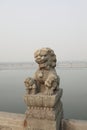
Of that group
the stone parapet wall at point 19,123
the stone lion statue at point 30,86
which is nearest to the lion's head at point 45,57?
the stone lion statue at point 30,86

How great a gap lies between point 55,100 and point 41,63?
66 centimetres

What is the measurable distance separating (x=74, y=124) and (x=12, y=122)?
1023mm

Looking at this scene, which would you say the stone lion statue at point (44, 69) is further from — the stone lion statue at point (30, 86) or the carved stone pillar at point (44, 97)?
the stone lion statue at point (30, 86)

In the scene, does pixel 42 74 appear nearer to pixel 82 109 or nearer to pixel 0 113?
pixel 0 113

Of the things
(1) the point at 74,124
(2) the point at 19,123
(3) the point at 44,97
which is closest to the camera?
(3) the point at 44,97

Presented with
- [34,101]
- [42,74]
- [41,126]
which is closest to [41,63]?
[42,74]

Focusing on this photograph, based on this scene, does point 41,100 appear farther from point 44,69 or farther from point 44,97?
point 44,69

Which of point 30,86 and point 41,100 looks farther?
point 30,86

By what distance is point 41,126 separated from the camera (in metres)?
2.88

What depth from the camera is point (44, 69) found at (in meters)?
3.15

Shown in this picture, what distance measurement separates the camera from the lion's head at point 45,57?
3.05m

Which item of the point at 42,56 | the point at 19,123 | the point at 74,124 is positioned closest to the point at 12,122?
the point at 19,123

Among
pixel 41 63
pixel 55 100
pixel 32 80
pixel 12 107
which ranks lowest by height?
pixel 12 107

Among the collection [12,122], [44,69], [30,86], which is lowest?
[12,122]
